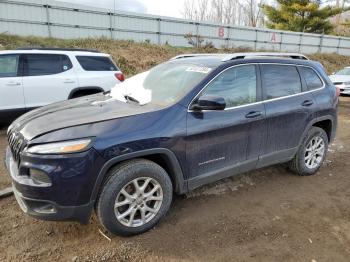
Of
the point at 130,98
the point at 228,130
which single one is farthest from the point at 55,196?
the point at 228,130

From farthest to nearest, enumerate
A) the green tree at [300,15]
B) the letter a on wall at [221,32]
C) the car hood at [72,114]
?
the green tree at [300,15], the letter a on wall at [221,32], the car hood at [72,114]

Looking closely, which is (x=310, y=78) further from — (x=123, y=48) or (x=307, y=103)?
(x=123, y=48)

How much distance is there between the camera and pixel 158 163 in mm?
3213

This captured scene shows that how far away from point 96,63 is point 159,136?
201 inches

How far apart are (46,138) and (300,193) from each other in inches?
128

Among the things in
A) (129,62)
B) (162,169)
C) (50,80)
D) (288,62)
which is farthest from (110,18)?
(162,169)

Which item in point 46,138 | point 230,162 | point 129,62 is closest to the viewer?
point 46,138

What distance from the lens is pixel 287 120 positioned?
4.08 metres

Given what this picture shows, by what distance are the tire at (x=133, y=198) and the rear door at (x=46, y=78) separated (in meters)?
4.50

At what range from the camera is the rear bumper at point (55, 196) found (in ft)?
8.54

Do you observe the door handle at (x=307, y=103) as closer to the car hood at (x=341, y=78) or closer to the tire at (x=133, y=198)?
the tire at (x=133, y=198)

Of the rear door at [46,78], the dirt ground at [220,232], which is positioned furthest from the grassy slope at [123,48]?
the dirt ground at [220,232]

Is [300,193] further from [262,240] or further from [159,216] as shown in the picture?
[159,216]

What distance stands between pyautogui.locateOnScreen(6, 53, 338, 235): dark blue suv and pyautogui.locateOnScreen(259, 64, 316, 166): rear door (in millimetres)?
14
